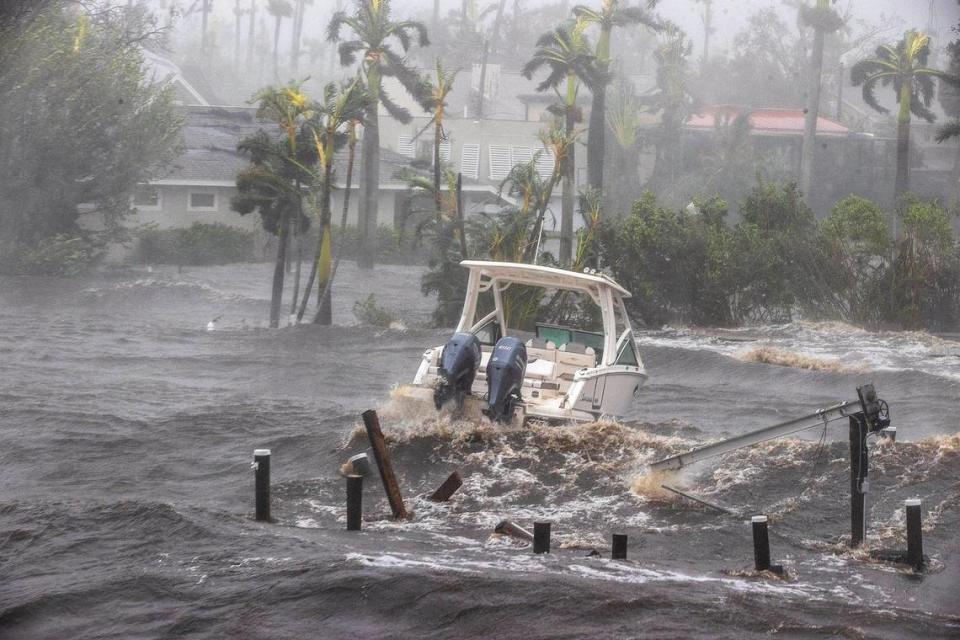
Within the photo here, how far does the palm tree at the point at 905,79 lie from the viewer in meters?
38.6

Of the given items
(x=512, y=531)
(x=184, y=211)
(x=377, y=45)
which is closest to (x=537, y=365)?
(x=512, y=531)

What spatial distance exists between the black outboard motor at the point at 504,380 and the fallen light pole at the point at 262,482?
3.28m

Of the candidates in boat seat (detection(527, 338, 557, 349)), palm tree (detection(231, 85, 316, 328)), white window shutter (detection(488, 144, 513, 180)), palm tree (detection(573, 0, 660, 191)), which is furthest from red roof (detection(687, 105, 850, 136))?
boat seat (detection(527, 338, 557, 349))

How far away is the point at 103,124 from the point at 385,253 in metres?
10.1

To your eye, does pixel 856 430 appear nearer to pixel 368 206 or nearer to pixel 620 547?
pixel 620 547

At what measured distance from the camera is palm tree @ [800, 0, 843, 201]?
4738cm

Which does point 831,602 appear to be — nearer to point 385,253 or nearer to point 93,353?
point 93,353

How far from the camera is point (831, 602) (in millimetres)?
9750

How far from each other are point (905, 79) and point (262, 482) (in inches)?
1248

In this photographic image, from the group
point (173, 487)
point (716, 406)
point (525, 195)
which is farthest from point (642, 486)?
point (525, 195)

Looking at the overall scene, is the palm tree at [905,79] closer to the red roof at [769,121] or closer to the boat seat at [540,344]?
the red roof at [769,121]

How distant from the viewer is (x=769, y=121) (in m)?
56.8

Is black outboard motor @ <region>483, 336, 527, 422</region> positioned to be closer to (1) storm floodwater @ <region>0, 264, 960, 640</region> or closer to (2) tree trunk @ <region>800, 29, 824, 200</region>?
(1) storm floodwater @ <region>0, 264, 960, 640</region>

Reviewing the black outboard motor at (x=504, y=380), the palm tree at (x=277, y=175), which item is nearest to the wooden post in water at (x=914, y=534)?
the black outboard motor at (x=504, y=380)
